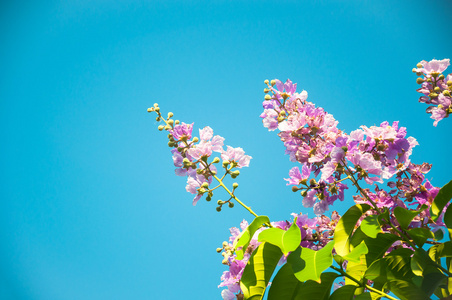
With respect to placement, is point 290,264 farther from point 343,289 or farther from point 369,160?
point 369,160

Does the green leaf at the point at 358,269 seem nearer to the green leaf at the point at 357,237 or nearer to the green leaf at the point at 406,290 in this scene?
the green leaf at the point at 357,237

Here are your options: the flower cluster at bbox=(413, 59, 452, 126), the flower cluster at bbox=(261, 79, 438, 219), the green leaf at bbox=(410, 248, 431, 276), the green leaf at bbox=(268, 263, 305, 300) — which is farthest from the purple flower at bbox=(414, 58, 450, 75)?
the green leaf at bbox=(268, 263, 305, 300)

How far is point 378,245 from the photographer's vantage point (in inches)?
51.5

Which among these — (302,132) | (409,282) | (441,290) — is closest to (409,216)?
(409,282)

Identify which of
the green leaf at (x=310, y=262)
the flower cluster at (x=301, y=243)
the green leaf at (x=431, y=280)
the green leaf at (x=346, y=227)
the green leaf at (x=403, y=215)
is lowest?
the green leaf at (x=431, y=280)

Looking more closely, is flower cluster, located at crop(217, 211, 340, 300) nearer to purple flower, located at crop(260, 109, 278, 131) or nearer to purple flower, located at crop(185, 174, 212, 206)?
purple flower, located at crop(185, 174, 212, 206)

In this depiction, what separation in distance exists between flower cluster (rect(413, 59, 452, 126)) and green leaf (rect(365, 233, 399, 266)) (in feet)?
3.12

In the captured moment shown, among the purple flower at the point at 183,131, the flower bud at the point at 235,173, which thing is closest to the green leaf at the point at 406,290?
the flower bud at the point at 235,173

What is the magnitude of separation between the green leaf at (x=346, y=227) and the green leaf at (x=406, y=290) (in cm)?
22

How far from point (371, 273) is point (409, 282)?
0.49 feet

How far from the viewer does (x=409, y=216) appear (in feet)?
4.27

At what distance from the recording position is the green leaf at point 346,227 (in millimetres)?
1392

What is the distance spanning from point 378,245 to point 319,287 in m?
0.31

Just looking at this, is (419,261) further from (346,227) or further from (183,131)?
(183,131)
